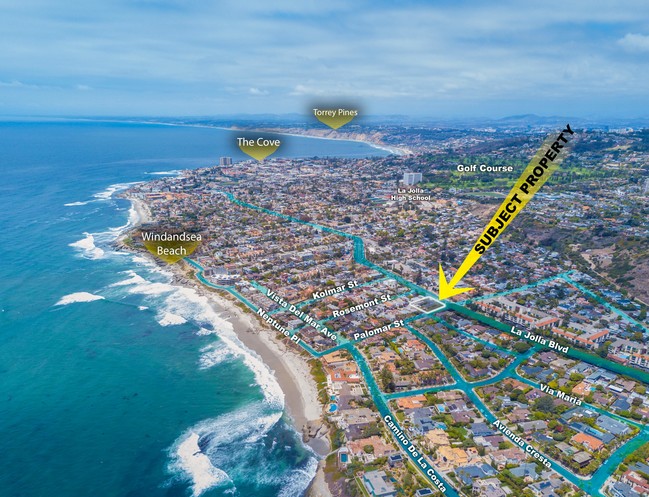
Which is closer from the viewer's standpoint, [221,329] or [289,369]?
[289,369]

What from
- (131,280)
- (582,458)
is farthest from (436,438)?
(131,280)

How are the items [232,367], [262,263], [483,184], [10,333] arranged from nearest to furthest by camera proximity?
[232,367]
[10,333]
[262,263]
[483,184]

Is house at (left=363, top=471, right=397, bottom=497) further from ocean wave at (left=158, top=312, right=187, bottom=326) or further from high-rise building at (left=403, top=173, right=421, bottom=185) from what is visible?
high-rise building at (left=403, top=173, right=421, bottom=185)

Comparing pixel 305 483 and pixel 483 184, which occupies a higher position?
pixel 483 184

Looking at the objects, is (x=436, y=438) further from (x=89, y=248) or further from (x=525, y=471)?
(x=89, y=248)

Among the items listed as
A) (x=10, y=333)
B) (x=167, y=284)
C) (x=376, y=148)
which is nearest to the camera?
(x=10, y=333)

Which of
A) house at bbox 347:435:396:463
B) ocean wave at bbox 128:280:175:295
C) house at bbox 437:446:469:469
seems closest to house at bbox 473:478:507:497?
house at bbox 437:446:469:469

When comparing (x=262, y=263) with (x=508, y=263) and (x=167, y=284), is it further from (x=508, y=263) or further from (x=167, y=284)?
(x=508, y=263)

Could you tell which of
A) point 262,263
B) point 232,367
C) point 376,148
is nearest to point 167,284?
point 262,263
